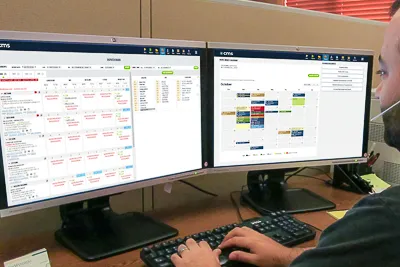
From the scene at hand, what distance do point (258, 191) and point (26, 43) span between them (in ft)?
2.77

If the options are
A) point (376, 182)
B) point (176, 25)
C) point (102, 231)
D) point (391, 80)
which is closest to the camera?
point (391, 80)

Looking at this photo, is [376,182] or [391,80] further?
[376,182]

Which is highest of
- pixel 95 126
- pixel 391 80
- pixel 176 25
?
pixel 176 25

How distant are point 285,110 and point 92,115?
60 centimetres

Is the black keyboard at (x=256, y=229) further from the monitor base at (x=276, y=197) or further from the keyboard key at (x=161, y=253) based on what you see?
the monitor base at (x=276, y=197)

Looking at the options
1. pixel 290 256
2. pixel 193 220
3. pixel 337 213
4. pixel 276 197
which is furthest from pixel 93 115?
pixel 337 213

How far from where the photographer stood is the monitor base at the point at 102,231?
0.88 meters

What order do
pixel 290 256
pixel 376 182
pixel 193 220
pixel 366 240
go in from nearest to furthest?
pixel 366 240, pixel 290 256, pixel 193 220, pixel 376 182

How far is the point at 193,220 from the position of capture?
3.59 ft

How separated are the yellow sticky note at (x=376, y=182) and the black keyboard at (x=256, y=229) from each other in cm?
54

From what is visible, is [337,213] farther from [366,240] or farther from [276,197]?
[366,240]

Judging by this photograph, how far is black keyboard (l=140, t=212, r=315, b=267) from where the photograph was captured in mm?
818

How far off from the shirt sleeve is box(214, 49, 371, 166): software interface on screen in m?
0.53

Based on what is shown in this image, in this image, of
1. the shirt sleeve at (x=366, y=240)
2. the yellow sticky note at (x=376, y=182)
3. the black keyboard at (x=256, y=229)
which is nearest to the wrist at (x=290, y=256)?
the black keyboard at (x=256, y=229)
